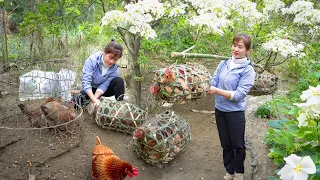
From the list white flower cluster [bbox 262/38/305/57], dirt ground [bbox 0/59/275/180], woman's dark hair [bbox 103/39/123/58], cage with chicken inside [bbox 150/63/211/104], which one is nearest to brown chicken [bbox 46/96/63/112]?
dirt ground [bbox 0/59/275/180]

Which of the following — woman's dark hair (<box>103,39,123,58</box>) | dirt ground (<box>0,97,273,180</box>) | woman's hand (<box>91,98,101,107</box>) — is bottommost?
dirt ground (<box>0,97,273,180</box>)

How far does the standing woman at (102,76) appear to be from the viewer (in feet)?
12.3

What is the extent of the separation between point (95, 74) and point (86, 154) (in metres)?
1.13

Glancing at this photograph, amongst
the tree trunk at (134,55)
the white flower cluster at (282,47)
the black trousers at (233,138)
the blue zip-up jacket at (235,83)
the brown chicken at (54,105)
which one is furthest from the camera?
the tree trunk at (134,55)

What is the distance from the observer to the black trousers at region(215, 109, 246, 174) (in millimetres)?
2764

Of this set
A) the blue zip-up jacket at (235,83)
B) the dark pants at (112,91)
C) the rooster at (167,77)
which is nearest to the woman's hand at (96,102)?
the dark pants at (112,91)

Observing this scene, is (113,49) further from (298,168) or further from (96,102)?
(298,168)

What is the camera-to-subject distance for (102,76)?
4.04 meters

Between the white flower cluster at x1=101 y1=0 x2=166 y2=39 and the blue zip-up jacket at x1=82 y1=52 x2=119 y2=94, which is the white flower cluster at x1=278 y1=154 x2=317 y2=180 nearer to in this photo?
the white flower cluster at x1=101 y1=0 x2=166 y2=39

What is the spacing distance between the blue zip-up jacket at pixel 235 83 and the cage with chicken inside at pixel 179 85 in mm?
215

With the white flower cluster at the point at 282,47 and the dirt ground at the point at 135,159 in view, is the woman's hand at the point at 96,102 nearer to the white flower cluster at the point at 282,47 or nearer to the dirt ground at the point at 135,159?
the dirt ground at the point at 135,159

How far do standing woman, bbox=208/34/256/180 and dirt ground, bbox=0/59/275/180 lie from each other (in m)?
0.36

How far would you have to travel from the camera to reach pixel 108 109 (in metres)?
3.79

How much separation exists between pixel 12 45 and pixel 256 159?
19.3 ft
